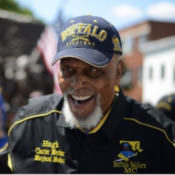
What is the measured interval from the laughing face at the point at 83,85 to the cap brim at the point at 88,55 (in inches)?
1.8

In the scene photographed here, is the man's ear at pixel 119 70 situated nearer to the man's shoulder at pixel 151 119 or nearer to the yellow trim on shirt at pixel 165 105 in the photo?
the man's shoulder at pixel 151 119

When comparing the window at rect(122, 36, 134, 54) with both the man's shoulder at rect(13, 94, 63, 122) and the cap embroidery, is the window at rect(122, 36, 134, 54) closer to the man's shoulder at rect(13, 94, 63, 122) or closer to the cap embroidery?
Result: the man's shoulder at rect(13, 94, 63, 122)

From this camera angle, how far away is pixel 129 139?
2520mm

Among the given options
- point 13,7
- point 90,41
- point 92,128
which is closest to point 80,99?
point 92,128

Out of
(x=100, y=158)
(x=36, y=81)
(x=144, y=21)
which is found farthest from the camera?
(x=144, y=21)

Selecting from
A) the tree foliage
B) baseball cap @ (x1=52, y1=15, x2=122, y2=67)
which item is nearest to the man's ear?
baseball cap @ (x1=52, y1=15, x2=122, y2=67)

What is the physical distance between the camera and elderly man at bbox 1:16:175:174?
8.14 ft

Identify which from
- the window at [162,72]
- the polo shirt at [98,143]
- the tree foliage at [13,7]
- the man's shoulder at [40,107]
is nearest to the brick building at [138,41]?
the window at [162,72]

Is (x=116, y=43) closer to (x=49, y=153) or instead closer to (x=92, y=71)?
(x=92, y=71)

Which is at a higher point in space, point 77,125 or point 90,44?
point 90,44

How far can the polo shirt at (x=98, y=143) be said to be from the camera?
2.48m

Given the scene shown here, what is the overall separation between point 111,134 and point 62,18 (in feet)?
20.2

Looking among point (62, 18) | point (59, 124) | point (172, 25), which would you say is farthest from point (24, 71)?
point (172, 25)

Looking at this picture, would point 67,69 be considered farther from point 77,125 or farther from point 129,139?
point 129,139
